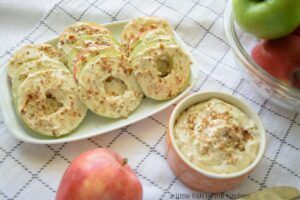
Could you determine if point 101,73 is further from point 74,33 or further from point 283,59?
point 283,59

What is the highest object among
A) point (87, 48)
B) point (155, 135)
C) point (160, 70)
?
point (87, 48)

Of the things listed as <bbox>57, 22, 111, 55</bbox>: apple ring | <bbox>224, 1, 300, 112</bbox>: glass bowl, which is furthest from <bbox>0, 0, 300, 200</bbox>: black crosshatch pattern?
<bbox>57, 22, 111, 55</bbox>: apple ring

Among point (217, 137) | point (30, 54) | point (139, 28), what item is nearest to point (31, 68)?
→ point (30, 54)

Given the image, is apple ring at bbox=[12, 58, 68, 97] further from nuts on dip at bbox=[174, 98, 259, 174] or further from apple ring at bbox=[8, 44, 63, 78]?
nuts on dip at bbox=[174, 98, 259, 174]

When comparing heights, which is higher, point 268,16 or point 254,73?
point 268,16

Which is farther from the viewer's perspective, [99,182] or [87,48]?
[87,48]

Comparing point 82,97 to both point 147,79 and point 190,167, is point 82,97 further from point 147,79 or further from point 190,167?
point 190,167
